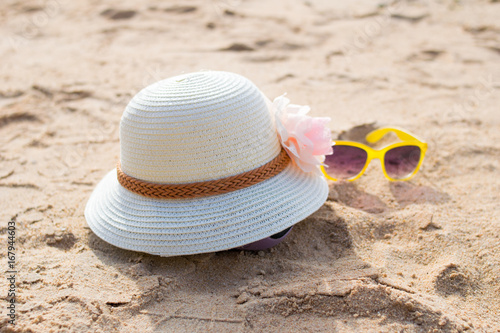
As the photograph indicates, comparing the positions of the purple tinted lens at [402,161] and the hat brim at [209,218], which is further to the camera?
the purple tinted lens at [402,161]

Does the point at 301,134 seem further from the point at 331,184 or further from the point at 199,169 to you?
the point at 331,184

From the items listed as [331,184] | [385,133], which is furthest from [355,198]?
[385,133]

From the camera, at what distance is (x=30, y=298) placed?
6.14ft

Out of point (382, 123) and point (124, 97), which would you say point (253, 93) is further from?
point (124, 97)

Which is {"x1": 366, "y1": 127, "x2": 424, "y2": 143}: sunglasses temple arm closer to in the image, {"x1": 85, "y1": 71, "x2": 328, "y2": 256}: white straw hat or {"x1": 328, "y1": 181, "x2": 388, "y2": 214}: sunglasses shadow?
{"x1": 328, "y1": 181, "x2": 388, "y2": 214}: sunglasses shadow

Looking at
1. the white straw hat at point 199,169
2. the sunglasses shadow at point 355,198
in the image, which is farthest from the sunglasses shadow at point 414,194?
the white straw hat at point 199,169

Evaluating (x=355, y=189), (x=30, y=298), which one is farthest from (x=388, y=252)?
(x=30, y=298)

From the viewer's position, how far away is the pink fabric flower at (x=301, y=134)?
2114 mm

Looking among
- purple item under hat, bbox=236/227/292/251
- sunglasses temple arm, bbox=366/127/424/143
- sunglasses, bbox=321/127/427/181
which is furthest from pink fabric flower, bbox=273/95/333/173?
sunglasses temple arm, bbox=366/127/424/143

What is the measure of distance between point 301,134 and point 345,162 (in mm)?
722

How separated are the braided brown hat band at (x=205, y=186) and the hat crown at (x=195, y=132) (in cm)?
3

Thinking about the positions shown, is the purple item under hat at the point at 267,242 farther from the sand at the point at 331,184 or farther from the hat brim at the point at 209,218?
the hat brim at the point at 209,218

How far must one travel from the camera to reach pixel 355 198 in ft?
→ 8.55

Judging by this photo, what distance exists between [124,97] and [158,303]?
245cm
